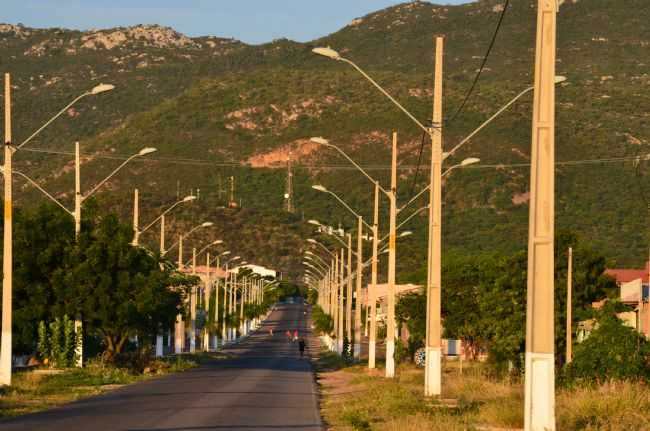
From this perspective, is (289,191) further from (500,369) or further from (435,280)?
(435,280)

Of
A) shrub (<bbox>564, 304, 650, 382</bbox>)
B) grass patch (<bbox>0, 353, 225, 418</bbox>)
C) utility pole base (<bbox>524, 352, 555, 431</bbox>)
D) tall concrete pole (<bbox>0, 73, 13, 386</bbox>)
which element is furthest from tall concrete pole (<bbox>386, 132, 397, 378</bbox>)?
utility pole base (<bbox>524, 352, 555, 431</bbox>)

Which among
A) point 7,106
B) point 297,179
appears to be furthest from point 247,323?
point 7,106

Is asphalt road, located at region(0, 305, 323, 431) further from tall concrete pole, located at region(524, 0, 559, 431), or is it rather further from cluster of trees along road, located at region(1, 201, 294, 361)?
tall concrete pole, located at region(524, 0, 559, 431)

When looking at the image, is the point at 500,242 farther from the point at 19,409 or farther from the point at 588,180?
the point at 19,409

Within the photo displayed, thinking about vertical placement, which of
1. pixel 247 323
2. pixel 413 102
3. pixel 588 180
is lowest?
pixel 247 323

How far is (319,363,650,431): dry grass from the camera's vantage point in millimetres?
21531

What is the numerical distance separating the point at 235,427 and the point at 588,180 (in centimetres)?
11087

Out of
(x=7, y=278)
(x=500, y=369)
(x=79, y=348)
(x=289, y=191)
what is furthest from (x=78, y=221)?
(x=289, y=191)

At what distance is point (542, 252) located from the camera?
1669 centimetres

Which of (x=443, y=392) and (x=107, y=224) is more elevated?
(x=107, y=224)

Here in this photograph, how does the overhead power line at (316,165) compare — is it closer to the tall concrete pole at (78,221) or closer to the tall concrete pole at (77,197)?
the tall concrete pole at (77,197)

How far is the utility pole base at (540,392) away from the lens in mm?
16703

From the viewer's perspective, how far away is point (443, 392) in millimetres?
34000

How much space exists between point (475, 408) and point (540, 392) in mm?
10892
